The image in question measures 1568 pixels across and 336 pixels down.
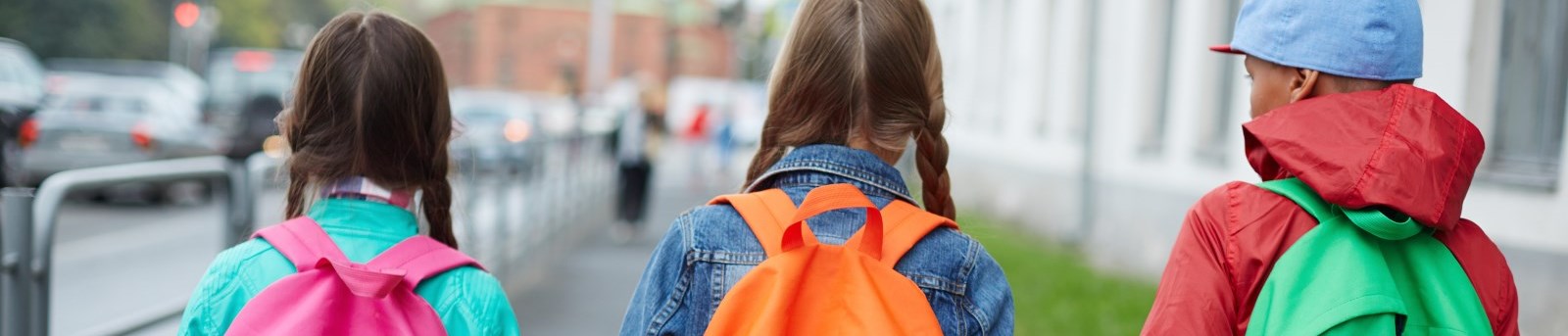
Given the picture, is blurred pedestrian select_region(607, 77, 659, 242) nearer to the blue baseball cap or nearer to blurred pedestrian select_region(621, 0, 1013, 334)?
blurred pedestrian select_region(621, 0, 1013, 334)

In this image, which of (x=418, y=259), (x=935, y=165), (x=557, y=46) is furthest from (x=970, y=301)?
(x=557, y=46)

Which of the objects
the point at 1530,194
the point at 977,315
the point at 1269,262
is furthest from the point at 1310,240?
the point at 1530,194

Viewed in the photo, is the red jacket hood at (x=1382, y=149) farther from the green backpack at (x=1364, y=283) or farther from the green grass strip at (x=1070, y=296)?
the green grass strip at (x=1070, y=296)

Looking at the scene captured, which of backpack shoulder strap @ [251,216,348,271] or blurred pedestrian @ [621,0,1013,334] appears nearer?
blurred pedestrian @ [621,0,1013,334]

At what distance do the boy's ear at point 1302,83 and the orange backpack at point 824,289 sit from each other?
0.68m

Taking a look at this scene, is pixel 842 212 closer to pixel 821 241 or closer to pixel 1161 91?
pixel 821 241

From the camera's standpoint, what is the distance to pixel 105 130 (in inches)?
642

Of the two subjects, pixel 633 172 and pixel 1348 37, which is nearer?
pixel 1348 37

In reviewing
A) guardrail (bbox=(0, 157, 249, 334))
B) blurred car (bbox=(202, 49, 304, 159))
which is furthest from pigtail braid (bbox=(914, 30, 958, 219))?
blurred car (bbox=(202, 49, 304, 159))

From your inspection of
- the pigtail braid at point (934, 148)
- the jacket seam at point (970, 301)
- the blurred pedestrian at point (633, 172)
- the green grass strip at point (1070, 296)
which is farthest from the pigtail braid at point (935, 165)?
the blurred pedestrian at point (633, 172)

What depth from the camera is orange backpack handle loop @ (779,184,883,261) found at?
2053 millimetres

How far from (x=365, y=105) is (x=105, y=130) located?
15.3m

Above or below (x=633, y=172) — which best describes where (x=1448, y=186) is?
above

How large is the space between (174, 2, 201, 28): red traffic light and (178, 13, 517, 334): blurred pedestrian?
21.2 metres
